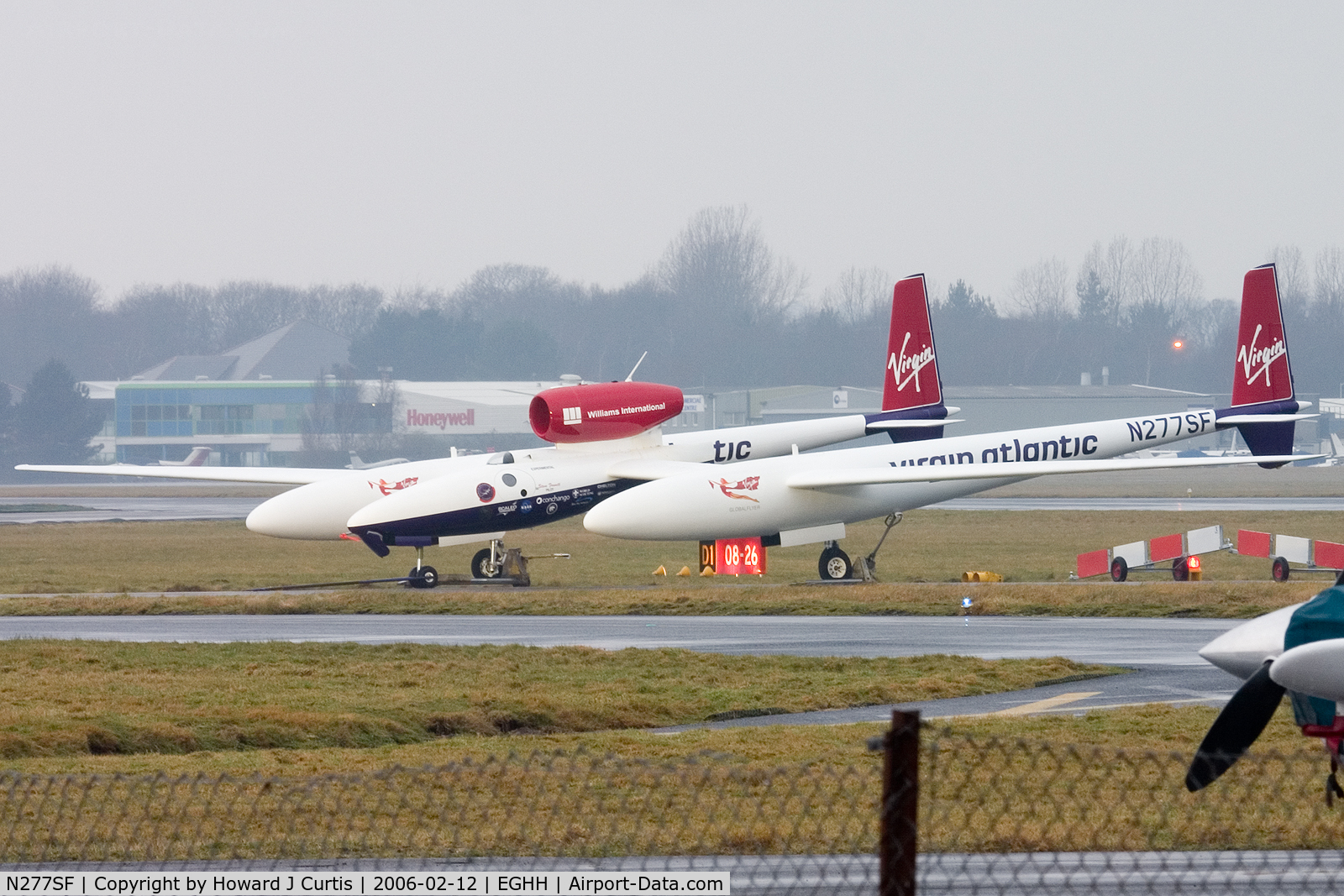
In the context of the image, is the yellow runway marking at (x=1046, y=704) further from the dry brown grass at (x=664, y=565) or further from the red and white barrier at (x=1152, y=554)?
the red and white barrier at (x=1152, y=554)

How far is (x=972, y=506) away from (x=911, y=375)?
26796mm

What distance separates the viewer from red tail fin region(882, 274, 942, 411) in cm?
3344

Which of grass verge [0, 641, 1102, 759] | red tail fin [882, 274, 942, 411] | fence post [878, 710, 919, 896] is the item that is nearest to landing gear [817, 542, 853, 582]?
red tail fin [882, 274, 942, 411]

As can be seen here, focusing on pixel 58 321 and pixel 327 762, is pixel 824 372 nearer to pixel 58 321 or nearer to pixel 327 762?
pixel 58 321

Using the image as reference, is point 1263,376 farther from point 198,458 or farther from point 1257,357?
point 198,458

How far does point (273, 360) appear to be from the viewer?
147 meters

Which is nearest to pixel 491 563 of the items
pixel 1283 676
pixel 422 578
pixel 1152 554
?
pixel 422 578

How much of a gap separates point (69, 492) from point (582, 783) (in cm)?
8845

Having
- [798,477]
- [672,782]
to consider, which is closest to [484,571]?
[798,477]

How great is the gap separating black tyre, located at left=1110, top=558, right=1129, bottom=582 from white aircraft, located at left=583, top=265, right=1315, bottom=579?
164cm

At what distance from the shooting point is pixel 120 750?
1288cm

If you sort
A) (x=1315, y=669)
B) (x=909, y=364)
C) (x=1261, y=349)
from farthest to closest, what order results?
(x=909, y=364)
(x=1261, y=349)
(x=1315, y=669)

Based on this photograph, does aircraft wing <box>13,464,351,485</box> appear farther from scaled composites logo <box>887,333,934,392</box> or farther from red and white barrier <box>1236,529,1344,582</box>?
red and white barrier <box>1236,529,1344,582</box>

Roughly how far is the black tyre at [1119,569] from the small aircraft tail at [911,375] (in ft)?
21.0
